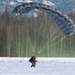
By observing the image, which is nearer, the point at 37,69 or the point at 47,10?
the point at 37,69

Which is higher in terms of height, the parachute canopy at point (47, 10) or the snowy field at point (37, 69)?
the parachute canopy at point (47, 10)

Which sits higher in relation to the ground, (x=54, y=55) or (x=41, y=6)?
(x=41, y=6)

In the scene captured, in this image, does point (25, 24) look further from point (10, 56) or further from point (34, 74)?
point (34, 74)

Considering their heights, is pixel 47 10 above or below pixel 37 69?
above

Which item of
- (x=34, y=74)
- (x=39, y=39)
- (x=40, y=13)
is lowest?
(x=34, y=74)

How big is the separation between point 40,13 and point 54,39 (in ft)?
7.35

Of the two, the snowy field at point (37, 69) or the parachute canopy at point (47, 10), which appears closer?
the snowy field at point (37, 69)

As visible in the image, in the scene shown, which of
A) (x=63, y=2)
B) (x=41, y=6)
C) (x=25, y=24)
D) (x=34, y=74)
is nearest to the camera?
(x=34, y=74)

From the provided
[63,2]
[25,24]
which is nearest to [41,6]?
[25,24]

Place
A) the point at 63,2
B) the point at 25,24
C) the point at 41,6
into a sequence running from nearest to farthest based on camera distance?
the point at 41,6 < the point at 25,24 < the point at 63,2

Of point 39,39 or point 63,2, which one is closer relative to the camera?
point 39,39

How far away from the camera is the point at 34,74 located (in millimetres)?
12617

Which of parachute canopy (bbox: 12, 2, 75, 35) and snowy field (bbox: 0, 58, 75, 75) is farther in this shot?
parachute canopy (bbox: 12, 2, 75, 35)

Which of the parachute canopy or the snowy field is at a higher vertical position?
the parachute canopy
